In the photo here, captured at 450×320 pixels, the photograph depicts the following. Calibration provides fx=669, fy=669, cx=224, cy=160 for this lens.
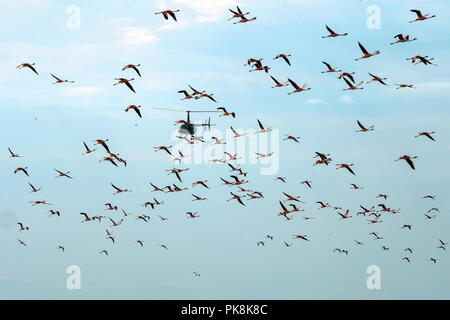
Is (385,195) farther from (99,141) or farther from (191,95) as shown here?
(99,141)

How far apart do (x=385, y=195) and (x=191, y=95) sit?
108 feet

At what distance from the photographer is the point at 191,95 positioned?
65.1 m

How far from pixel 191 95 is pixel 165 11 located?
11.0 meters

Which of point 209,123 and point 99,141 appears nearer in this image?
point 99,141
